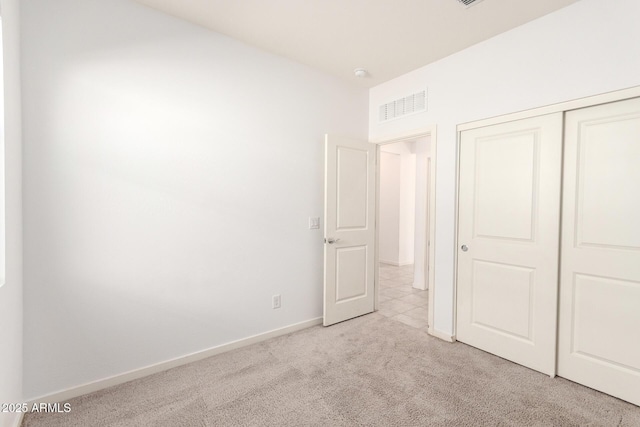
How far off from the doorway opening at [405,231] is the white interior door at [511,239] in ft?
1.22

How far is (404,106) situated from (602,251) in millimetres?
2212

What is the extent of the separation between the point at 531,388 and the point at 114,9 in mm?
4085

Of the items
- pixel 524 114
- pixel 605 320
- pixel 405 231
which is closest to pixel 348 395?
pixel 605 320

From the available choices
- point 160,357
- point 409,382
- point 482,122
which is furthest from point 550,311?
point 160,357

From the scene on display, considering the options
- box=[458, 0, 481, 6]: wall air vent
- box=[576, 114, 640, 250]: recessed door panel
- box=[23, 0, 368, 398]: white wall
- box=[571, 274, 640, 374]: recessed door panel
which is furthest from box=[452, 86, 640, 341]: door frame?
box=[23, 0, 368, 398]: white wall

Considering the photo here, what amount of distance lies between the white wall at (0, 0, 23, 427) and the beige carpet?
0.46 meters

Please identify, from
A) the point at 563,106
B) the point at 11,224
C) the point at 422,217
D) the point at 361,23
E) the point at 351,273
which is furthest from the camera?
the point at 422,217

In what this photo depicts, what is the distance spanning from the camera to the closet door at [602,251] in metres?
1.97

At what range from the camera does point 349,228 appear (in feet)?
11.2

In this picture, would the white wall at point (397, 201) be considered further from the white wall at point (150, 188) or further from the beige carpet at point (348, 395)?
the beige carpet at point (348, 395)

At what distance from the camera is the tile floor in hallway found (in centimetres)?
350

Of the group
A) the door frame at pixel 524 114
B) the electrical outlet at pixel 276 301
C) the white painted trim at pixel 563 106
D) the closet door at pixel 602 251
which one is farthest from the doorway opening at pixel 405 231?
the electrical outlet at pixel 276 301

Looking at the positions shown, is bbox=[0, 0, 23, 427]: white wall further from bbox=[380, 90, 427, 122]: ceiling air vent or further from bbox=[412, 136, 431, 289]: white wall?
bbox=[412, 136, 431, 289]: white wall

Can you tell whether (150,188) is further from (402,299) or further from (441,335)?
(402,299)
